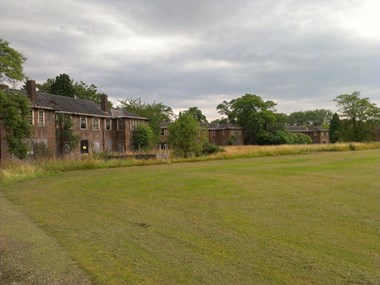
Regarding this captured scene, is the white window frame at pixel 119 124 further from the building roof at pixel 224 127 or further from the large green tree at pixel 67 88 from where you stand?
the building roof at pixel 224 127

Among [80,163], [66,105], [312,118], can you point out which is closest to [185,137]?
[80,163]

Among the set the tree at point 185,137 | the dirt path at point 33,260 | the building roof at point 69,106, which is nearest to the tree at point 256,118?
the building roof at point 69,106

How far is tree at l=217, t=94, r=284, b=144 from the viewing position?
251 feet

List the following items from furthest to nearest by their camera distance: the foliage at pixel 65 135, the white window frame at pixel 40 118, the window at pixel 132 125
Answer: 1. the window at pixel 132 125
2. the foliage at pixel 65 135
3. the white window frame at pixel 40 118

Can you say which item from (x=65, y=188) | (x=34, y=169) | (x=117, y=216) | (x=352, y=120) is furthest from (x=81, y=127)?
(x=352, y=120)

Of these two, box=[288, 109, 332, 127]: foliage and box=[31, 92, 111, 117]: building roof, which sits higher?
box=[288, 109, 332, 127]: foliage

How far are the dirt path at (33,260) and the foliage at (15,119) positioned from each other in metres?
18.9

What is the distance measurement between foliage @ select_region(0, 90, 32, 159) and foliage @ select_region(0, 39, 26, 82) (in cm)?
141

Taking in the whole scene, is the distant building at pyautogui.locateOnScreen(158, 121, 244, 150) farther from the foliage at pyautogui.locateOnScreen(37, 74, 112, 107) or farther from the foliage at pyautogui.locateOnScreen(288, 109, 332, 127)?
the foliage at pyautogui.locateOnScreen(288, 109, 332, 127)

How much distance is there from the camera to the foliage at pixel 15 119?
25047 mm

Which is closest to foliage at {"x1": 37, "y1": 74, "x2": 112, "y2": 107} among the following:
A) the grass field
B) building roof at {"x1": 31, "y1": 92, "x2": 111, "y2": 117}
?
building roof at {"x1": 31, "y1": 92, "x2": 111, "y2": 117}

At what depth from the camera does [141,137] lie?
165 feet

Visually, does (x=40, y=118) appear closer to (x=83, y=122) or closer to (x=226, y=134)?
(x=83, y=122)

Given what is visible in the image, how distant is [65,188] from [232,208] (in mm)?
8775
